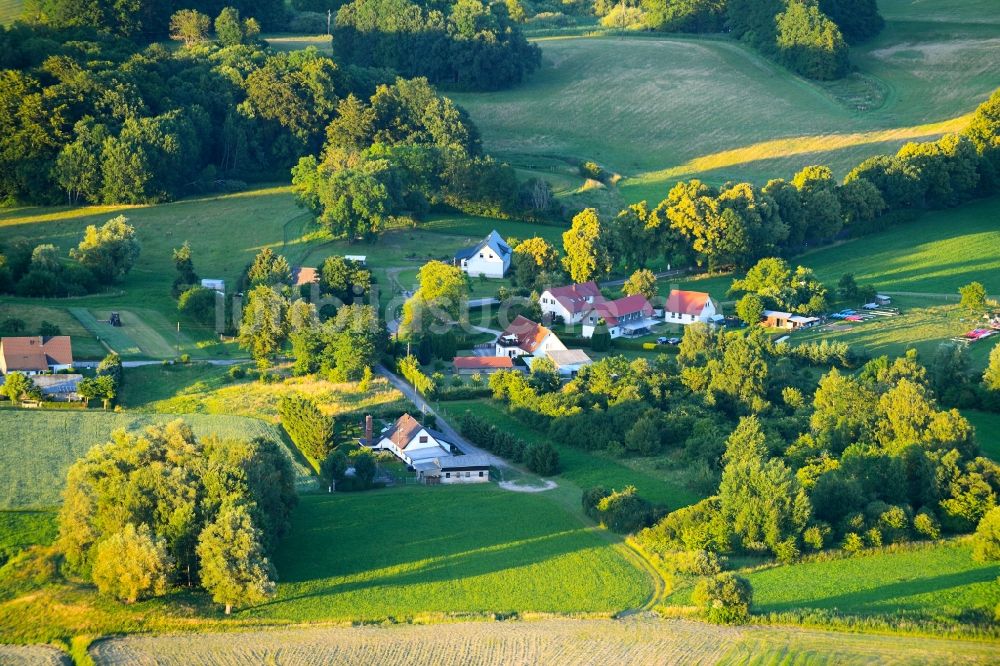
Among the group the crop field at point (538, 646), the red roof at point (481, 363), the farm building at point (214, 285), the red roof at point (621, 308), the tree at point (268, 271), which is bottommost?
the crop field at point (538, 646)

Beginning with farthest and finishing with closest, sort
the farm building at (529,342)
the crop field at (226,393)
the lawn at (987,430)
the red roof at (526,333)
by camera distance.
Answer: the red roof at (526,333) → the farm building at (529,342) → the crop field at (226,393) → the lawn at (987,430)

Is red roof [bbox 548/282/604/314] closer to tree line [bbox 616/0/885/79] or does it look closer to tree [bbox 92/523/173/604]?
tree [bbox 92/523/173/604]

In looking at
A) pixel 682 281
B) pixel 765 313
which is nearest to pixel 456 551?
pixel 765 313

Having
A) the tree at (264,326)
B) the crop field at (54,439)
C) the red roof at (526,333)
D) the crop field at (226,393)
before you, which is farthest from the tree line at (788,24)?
the crop field at (54,439)

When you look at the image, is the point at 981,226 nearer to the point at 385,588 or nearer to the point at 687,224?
the point at 687,224

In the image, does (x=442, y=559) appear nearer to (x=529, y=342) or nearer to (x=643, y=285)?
(x=529, y=342)

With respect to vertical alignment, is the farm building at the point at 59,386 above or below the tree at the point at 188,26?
below

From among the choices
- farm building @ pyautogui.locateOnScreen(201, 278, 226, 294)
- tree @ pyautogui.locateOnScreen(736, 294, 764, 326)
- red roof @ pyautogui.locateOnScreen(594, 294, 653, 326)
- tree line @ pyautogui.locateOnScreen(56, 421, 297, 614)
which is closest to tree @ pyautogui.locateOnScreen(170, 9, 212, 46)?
farm building @ pyautogui.locateOnScreen(201, 278, 226, 294)

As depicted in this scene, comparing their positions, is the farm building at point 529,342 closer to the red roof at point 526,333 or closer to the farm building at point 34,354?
the red roof at point 526,333
